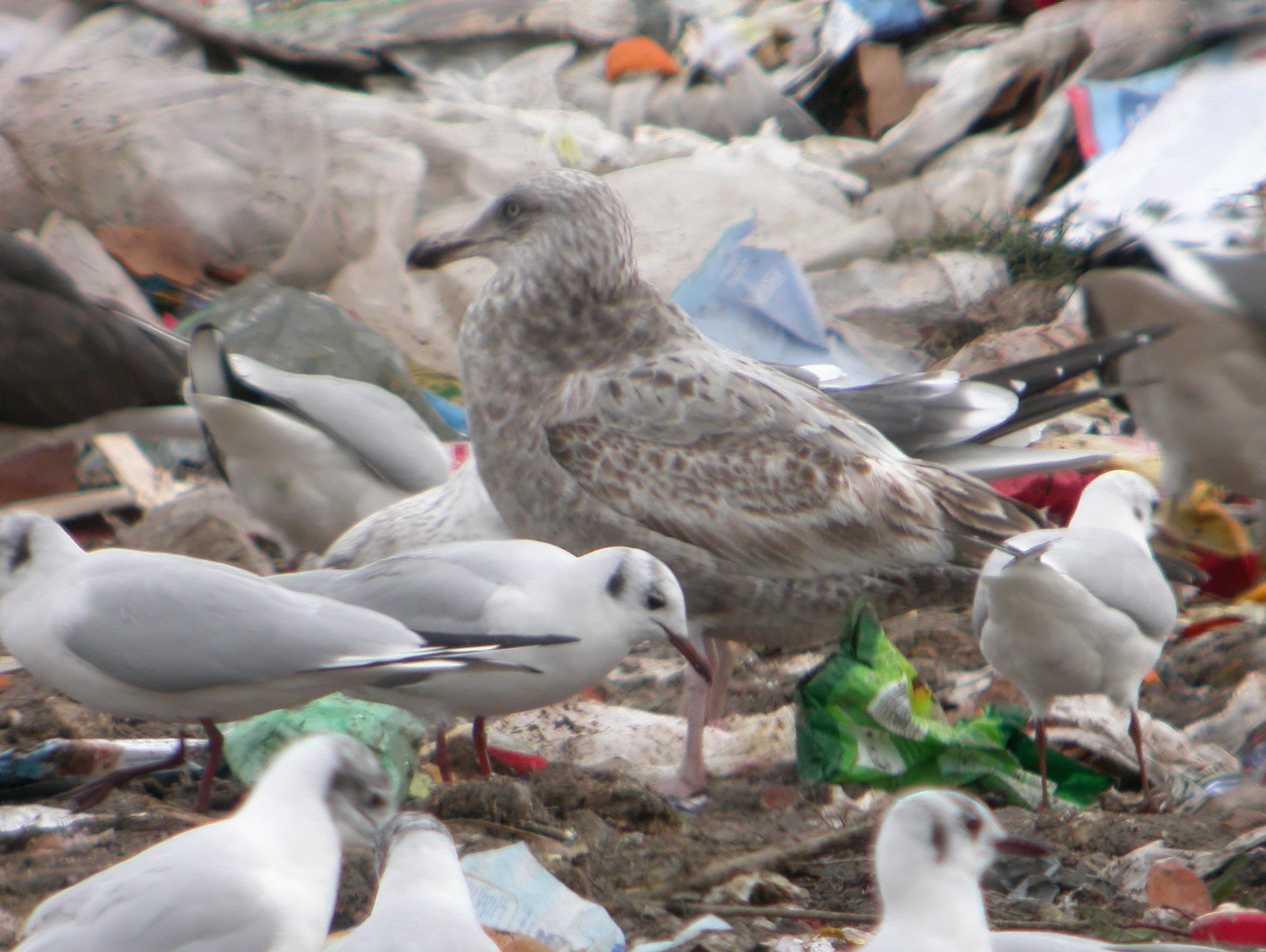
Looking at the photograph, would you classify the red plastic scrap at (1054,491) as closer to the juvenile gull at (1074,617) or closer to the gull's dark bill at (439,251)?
the juvenile gull at (1074,617)

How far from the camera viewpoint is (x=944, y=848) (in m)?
1.75

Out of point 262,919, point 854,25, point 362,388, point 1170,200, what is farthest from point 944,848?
point 854,25

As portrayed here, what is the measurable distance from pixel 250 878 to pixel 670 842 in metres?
1.12

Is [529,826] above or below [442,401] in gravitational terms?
above

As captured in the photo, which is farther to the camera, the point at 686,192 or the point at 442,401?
the point at 686,192

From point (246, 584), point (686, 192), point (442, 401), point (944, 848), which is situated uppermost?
point (944, 848)

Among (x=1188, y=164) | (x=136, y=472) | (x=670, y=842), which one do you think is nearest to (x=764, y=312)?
(x=1188, y=164)

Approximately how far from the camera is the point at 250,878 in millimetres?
1754

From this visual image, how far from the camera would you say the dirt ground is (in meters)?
2.37

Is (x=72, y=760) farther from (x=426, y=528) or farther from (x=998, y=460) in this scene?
(x=998, y=460)

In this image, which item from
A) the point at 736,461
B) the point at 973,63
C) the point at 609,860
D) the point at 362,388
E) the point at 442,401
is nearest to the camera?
the point at 609,860

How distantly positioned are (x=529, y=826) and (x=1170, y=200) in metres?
4.27

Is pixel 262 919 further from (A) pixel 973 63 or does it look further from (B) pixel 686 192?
(A) pixel 973 63

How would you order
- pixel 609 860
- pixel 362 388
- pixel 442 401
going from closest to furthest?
1. pixel 609 860
2. pixel 362 388
3. pixel 442 401
